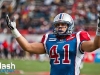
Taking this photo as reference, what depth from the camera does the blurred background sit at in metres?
19.4

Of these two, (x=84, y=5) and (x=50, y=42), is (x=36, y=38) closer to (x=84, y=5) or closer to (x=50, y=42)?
(x=84, y=5)

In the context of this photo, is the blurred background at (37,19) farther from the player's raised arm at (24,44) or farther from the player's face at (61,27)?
the player's face at (61,27)

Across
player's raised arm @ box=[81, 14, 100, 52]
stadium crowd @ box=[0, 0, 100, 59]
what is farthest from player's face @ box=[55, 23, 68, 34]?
stadium crowd @ box=[0, 0, 100, 59]

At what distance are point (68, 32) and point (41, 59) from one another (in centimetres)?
1349

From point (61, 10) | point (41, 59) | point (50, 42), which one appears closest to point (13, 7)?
point (61, 10)

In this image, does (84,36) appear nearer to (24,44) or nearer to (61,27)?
(61,27)

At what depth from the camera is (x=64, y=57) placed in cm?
453

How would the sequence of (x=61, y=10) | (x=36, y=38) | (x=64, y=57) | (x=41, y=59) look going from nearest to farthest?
1. (x=64, y=57)
2. (x=41, y=59)
3. (x=36, y=38)
4. (x=61, y=10)

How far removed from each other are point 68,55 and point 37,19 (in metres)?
16.1

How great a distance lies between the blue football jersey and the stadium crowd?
48.2 ft

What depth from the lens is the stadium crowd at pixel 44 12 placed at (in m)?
19.9

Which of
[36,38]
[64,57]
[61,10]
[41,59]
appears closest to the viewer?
[64,57]

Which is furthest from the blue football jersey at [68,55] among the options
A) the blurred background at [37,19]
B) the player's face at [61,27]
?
the blurred background at [37,19]

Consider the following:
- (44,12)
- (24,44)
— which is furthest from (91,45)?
(44,12)
